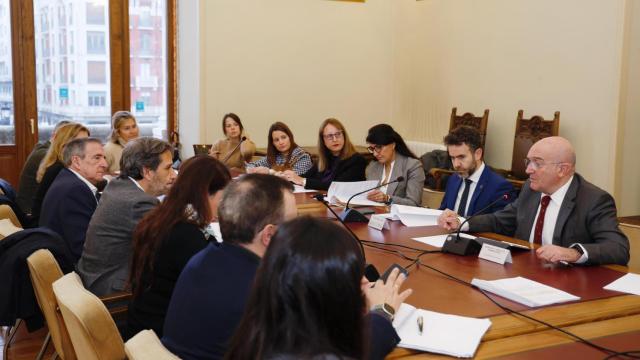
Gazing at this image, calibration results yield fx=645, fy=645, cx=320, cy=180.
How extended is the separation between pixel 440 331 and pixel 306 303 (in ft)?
2.74

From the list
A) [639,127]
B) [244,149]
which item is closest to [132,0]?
[244,149]

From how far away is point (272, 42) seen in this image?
7453 mm

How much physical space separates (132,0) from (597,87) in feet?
17.1

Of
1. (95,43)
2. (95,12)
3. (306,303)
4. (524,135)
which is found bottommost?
(306,303)

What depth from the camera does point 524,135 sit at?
229 inches

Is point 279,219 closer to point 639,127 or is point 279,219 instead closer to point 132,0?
point 639,127

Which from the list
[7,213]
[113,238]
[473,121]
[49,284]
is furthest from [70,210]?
[473,121]

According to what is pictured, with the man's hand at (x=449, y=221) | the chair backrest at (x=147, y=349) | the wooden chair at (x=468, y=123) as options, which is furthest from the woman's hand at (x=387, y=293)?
the wooden chair at (x=468, y=123)

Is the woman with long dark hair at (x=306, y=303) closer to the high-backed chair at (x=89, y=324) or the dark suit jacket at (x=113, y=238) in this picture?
the high-backed chair at (x=89, y=324)

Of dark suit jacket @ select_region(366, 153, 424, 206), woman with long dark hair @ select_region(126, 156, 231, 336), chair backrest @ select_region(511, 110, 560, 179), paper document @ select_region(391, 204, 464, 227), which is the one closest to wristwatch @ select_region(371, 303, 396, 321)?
woman with long dark hair @ select_region(126, 156, 231, 336)

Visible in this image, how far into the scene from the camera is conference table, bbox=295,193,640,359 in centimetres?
177

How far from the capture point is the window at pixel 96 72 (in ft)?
24.7

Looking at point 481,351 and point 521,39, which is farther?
point 521,39

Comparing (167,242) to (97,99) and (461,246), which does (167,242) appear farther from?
(97,99)
